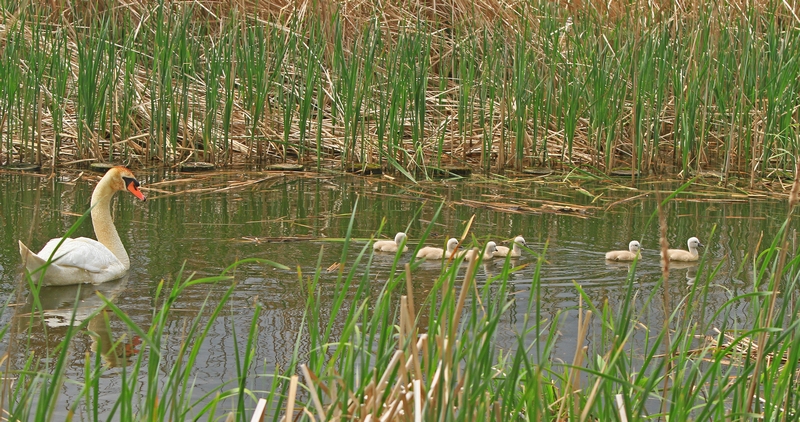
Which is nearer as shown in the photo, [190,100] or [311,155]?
[311,155]

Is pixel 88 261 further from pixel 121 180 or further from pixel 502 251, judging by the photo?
pixel 502 251

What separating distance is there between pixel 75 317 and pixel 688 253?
12.0 feet

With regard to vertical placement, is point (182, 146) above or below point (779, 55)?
below

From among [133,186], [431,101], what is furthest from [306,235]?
[431,101]

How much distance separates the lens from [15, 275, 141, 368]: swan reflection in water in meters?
4.52

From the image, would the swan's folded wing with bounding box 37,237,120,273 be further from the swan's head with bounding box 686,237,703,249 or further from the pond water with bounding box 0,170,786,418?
the swan's head with bounding box 686,237,703,249

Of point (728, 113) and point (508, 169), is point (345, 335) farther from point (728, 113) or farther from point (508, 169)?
point (728, 113)

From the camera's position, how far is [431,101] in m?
10.8

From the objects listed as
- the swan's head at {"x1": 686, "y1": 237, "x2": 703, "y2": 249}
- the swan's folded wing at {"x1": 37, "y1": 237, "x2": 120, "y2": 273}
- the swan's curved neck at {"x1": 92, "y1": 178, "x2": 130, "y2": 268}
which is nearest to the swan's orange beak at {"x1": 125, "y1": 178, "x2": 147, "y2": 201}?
the swan's curved neck at {"x1": 92, "y1": 178, "x2": 130, "y2": 268}

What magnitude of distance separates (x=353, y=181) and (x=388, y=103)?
2.93 feet

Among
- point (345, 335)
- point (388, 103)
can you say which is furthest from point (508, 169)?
point (345, 335)

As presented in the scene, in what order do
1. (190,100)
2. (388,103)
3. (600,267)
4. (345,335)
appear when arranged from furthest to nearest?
1. (190,100)
2. (388,103)
3. (600,267)
4. (345,335)

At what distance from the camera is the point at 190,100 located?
35.5 ft

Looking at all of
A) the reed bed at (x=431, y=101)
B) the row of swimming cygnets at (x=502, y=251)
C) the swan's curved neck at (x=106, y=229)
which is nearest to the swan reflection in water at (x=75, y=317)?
the swan's curved neck at (x=106, y=229)
